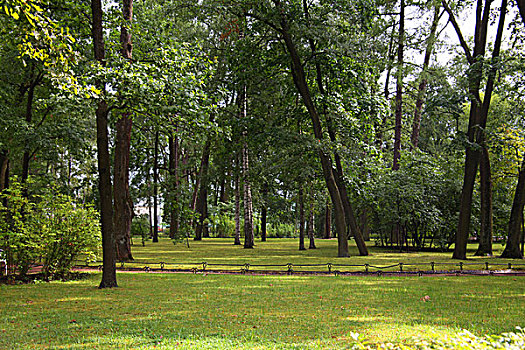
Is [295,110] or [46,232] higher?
[295,110]

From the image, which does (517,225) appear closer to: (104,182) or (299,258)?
(299,258)

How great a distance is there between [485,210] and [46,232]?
17.5 metres

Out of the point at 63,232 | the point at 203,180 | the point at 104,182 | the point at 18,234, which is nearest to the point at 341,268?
the point at 104,182

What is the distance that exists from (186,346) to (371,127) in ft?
55.9

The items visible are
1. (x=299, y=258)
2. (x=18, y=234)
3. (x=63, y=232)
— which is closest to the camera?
(x=18, y=234)

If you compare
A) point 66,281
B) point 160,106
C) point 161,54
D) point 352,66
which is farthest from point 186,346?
point 352,66

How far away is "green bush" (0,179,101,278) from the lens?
1152cm

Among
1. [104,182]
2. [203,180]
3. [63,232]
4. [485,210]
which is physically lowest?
[63,232]

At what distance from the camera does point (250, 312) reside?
25.2 ft

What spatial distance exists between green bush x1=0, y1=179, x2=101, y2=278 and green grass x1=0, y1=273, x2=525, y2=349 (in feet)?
3.08

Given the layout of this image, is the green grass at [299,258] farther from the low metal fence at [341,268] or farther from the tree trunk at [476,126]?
the tree trunk at [476,126]

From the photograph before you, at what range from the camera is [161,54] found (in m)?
12.9

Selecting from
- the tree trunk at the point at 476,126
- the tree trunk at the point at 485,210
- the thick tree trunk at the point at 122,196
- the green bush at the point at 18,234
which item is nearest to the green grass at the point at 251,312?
the green bush at the point at 18,234

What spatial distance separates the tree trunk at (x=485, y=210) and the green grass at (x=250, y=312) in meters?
7.86
